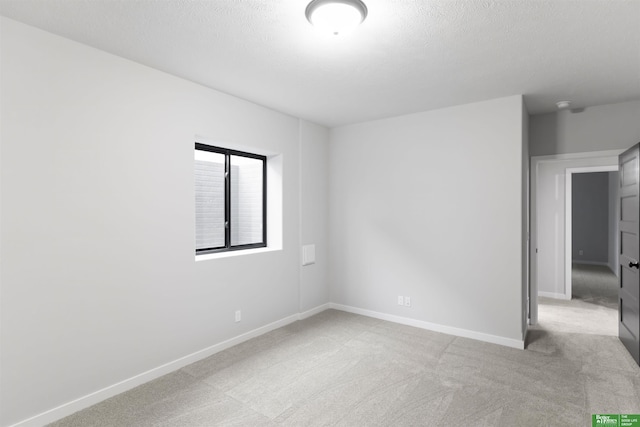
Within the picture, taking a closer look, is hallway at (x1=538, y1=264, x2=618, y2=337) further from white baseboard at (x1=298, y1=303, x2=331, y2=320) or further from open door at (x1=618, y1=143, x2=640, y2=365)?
white baseboard at (x1=298, y1=303, x2=331, y2=320)

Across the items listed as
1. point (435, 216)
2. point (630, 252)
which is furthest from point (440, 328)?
point (630, 252)

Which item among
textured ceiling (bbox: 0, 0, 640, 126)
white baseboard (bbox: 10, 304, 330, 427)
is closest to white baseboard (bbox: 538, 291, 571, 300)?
textured ceiling (bbox: 0, 0, 640, 126)

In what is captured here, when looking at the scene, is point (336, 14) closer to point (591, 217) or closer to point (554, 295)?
point (554, 295)

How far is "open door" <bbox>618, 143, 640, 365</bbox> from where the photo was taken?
3092 millimetres

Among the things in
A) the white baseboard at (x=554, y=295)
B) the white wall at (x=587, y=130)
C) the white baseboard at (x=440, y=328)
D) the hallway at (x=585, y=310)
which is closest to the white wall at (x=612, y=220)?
the hallway at (x=585, y=310)

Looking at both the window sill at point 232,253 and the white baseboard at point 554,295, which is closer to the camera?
the window sill at point 232,253

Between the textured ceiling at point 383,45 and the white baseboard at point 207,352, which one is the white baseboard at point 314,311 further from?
the textured ceiling at point 383,45

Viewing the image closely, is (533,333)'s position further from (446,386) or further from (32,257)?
(32,257)

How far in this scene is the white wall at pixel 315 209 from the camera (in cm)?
445

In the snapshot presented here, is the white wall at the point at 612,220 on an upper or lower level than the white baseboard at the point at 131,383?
upper

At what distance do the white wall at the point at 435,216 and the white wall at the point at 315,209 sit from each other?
12cm

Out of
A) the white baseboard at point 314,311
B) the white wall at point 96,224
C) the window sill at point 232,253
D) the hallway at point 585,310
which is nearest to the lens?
the white wall at point 96,224

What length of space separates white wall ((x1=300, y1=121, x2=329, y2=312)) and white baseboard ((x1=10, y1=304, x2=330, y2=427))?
754mm

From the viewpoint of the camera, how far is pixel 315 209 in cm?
465
